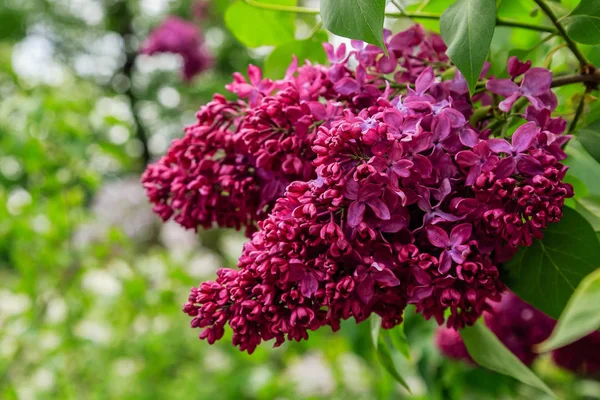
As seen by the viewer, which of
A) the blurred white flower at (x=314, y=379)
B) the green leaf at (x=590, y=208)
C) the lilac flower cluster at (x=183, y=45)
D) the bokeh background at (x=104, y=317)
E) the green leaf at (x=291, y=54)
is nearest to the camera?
the green leaf at (x=590, y=208)

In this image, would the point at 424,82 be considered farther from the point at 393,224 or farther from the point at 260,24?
the point at 260,24

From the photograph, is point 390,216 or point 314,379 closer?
point 390,216

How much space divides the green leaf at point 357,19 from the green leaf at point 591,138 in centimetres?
15

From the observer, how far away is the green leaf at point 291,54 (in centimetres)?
60

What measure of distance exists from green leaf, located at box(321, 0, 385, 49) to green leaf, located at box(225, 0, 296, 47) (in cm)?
27

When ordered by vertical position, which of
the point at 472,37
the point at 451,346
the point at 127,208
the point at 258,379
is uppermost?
the point at 472,37

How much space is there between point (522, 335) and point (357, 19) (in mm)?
632

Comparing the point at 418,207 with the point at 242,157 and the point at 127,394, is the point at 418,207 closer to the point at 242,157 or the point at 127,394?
the point at 242,157

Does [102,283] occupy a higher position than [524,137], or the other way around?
[524,137]

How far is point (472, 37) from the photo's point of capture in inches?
14.2

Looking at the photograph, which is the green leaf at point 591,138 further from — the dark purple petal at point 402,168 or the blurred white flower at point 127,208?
the blurred white flower at point 127,208

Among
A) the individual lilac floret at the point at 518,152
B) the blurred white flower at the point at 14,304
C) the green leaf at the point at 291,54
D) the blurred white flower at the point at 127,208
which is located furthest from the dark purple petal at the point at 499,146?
the blurred white flower at the point at 127,208

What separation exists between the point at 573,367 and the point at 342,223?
73 cm

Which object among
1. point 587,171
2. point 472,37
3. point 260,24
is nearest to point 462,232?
point 472,37
